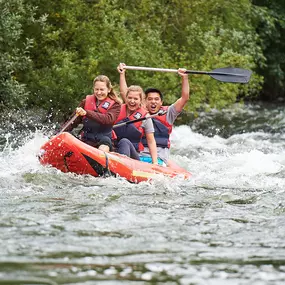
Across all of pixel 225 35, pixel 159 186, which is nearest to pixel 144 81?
pixel 225 35

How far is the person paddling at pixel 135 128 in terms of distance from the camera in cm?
915

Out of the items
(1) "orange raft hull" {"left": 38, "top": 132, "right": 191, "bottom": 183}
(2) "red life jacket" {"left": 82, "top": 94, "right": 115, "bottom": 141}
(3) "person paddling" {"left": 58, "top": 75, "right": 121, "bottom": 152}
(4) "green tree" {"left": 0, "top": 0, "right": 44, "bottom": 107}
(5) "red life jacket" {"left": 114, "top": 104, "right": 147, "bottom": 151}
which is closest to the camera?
(1) "orange raft hull" {"left": 38, "top": 132, "right": 191, "bottom": 183}

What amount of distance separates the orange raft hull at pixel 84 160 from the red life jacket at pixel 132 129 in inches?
29.4

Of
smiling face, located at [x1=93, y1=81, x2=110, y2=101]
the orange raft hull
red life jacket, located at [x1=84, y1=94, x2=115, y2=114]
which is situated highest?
smiling face, located at [x1=93, y1=81, x2=110, y2=101]

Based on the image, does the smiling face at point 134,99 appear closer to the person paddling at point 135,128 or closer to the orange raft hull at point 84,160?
the person paddling at point 135,128

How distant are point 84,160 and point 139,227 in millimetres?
2479

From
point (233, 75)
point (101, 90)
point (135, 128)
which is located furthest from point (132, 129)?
point (233, 75)

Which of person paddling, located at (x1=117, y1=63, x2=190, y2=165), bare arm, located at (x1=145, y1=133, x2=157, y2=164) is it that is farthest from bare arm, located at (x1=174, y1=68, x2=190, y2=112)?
bare arm, located at (x1=145, y1=133, x2=157, y2=164)

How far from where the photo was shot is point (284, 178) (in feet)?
30.1

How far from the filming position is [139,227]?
5.77 meters

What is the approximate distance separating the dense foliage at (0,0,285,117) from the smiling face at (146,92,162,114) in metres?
3.36

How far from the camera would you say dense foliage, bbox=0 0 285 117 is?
42.1ft

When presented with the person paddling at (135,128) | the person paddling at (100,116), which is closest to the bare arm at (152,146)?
the person paddling at (135,128)

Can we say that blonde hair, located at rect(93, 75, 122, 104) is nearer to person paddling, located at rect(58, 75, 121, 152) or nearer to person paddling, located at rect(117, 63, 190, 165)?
person paddling, located at rect(58, 75, 121, 152)
